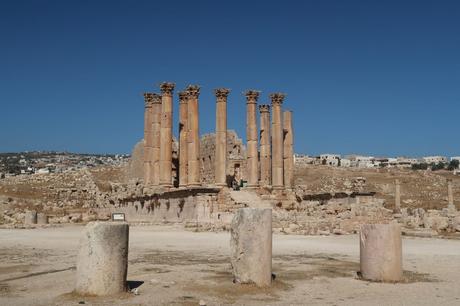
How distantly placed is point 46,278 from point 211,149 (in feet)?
124

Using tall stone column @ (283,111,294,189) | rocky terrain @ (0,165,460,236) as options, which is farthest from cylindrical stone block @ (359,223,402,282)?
tall stone column @ (283,111,294,189)

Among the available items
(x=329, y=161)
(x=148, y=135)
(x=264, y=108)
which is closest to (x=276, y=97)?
(x=264, y=108)

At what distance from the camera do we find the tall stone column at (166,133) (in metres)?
35.3

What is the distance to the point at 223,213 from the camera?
29.2 meters

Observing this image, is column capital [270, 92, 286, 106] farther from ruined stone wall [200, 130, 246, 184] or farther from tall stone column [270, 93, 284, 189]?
ruined stone wall [200, 130, 246, 184]

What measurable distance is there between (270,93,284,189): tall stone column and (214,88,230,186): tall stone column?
416cm

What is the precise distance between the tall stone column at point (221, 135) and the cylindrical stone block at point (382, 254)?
2264 centimetres

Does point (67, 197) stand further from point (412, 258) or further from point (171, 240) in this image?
point (412, 258)

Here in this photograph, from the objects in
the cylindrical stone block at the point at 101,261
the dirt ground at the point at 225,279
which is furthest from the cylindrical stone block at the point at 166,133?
the cylindrical stone block at the point at 101,261

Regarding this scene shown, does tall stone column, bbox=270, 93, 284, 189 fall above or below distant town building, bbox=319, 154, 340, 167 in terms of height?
below

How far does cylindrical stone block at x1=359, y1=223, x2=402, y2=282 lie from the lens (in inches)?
420

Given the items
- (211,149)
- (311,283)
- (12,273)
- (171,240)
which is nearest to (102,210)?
(211,149)

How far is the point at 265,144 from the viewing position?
122 feet

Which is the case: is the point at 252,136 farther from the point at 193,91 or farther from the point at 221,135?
the point at 193,91
